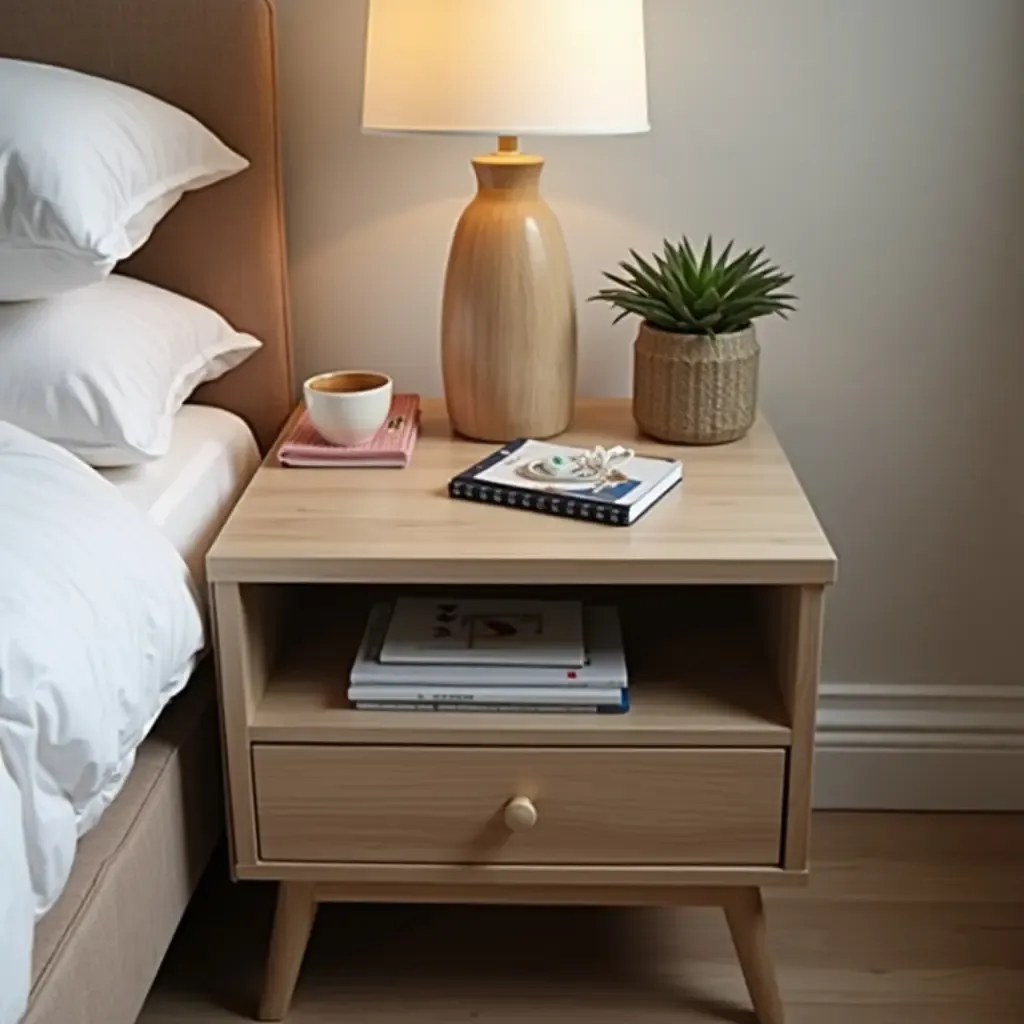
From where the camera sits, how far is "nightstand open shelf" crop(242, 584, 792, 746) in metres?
1.27

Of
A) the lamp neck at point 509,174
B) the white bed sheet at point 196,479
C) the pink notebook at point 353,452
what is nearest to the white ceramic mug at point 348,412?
the pink notebook at point 353,452

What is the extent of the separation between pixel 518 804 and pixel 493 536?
242 mm

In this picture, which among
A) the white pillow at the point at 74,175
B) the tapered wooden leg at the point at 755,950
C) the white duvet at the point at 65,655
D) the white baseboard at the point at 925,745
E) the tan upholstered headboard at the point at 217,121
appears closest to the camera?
the white duvet at the point at 65,655

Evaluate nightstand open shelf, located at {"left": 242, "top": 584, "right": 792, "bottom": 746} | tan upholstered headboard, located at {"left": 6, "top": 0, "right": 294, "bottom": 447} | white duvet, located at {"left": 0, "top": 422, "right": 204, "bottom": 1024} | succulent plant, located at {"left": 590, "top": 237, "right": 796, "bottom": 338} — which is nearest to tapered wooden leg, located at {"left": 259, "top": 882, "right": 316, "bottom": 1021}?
nightstand open shelf, located at {"left": 242, "top": 584, "right": 792, "bottom": 746}

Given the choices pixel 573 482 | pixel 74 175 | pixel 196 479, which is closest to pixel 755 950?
pixel 573 482

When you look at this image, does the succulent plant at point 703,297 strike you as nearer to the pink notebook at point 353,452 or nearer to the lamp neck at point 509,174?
the lamp neck at point 509,174

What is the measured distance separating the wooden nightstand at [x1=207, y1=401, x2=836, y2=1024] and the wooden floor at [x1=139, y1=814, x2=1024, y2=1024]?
146mm

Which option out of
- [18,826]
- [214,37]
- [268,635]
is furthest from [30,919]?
[214,37]

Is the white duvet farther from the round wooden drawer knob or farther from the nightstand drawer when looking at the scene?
the round wooden drawer knob

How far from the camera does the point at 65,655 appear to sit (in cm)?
97

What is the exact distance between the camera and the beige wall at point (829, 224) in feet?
5.06

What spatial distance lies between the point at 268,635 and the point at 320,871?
0.75 ft

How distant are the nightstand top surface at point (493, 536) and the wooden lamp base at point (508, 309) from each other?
0.29ft

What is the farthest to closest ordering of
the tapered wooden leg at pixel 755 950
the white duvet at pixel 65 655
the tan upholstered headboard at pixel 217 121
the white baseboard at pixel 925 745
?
the white baseboard at pixel 925 745 → the tan upholstered headboard at pixel 217 121 → the tapered wooden leg at pixel 755 950 → the white duvet at pixel 65 655
